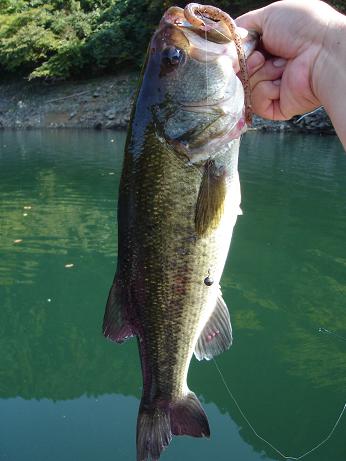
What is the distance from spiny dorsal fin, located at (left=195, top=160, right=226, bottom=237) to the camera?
1.99 metres

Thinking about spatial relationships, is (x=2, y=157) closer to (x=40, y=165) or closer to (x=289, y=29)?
(x=40, y=165)

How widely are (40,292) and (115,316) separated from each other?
5.57 meters

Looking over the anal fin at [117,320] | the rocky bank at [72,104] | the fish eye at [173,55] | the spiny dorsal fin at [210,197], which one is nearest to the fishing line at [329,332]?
the anal fin at [117,320]

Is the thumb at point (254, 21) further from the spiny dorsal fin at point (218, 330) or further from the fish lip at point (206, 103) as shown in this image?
the spiny dorsal fin at point (218, 330)

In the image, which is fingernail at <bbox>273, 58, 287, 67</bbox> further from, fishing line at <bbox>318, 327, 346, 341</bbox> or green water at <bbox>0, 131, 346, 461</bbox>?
fishing line at <bbox>318, 327, 346, 341</bbox>

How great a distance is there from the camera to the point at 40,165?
690 inches

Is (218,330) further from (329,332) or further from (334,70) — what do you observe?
(329,332)

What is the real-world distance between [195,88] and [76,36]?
36095mm

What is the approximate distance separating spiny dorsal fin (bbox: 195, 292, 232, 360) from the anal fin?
367 millimetres

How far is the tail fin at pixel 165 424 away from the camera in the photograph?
7.49 feet

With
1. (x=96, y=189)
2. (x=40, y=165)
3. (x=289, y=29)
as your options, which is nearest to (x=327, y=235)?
(x=96, y=189)

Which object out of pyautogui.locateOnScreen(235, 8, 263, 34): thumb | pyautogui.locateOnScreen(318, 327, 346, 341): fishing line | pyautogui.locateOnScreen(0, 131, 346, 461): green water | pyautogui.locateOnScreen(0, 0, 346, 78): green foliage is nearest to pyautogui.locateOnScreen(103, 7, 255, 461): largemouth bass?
pyautogui.locateOnScreen(235, 8, 263, 34): thumb

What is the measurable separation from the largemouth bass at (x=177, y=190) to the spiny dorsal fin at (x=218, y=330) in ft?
0.26

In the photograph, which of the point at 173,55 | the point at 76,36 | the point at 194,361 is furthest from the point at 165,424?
the point at 76,36
